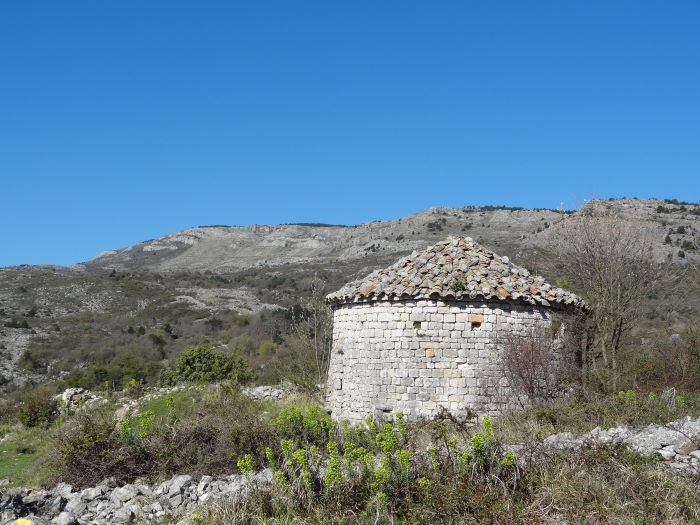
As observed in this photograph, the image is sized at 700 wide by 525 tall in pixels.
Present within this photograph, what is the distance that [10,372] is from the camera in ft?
109

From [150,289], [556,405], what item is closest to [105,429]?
[556,405]

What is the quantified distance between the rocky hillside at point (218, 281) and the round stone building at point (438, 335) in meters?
9.21

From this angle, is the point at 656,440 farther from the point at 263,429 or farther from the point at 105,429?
the point at 105,429

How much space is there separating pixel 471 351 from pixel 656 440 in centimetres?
452

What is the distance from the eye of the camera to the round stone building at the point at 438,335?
1226 centimetres

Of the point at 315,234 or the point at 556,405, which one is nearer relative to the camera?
the point at 556,405

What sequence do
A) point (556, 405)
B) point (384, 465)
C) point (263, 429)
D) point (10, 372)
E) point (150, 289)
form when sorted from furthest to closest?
point (150, 289), point (10, 372), point (556, 405), point (263, 429), point (384, 465)

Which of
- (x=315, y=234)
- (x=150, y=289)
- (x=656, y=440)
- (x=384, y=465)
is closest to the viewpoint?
(x=384, y=465)

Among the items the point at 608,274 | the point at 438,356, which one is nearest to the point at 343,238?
the point at 608,274

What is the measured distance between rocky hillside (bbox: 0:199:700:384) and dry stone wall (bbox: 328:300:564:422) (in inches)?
383

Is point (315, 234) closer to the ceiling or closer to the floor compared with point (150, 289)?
closer to the ceiling

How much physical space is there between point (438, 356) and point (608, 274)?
329 inches

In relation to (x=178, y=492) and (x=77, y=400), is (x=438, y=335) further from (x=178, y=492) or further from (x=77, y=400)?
(x=77, y=400)

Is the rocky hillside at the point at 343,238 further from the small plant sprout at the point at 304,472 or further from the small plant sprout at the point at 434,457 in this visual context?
the small plant sprout at the point at 304,472
